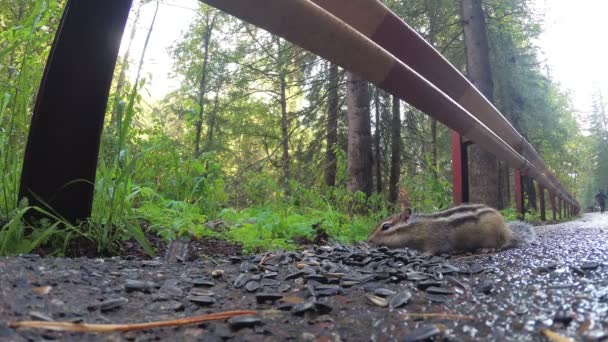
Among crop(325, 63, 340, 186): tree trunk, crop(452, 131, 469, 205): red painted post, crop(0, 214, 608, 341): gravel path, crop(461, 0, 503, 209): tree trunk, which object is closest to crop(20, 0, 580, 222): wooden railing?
crop(0, 214, 608, 341): gravel path

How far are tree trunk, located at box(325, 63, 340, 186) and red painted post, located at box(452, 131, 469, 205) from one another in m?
6.17

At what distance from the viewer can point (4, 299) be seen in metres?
1.22

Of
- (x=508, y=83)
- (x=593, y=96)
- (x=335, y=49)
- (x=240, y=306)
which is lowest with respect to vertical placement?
(x=240, y=306)

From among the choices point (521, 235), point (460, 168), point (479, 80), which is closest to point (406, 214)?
point (460, 168)

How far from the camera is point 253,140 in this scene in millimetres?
18922

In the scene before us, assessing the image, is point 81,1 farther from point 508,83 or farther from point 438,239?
point 508,83

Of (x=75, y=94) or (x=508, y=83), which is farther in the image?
(x=508, y=83)

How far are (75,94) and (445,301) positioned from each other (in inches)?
73.0

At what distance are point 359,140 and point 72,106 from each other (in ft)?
20.2

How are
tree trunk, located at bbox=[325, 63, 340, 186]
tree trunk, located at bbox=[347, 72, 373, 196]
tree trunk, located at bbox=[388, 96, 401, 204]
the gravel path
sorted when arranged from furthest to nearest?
tree trunk, located at bbox=[388, 96, 401, 204], tree trunk, located at bbox=[325, 63, 340, 186], tree trunk, located at bbox=[347, 72, 373, 196], the gravel path

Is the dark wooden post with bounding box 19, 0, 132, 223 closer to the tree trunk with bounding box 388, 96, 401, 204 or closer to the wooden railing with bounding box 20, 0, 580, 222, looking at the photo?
the wooden railing with bounding box 20, 0, 580, 222

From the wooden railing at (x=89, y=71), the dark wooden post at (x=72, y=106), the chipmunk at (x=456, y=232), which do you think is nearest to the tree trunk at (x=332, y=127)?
the chipmunk at (x=456, y=232)

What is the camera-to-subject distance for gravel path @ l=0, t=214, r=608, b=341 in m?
1.12

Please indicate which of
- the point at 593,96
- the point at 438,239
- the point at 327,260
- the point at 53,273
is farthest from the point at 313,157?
the point at 593,96
